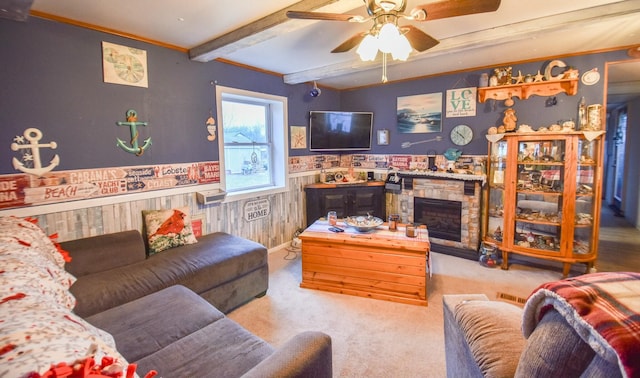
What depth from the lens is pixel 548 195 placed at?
3467 millimetres

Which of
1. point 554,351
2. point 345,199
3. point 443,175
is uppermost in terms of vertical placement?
point 443,175

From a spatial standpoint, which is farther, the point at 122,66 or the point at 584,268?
the point at 584,268

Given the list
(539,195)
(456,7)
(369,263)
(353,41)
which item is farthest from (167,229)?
(539,195)

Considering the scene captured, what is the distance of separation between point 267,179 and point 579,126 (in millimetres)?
3841

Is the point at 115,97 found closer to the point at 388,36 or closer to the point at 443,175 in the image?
the point at 388,36

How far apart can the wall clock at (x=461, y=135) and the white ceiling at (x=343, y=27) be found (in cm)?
86

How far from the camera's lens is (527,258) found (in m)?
3.84

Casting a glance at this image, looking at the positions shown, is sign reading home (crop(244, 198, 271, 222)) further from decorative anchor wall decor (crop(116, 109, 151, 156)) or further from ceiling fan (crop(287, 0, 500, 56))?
ceiling fan (crop(287, 0, 500, 56))

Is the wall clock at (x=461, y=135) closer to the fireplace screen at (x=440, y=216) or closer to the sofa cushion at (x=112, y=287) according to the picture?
the fireplace screen at (x=440, y=216)

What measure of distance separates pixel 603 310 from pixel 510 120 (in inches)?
147

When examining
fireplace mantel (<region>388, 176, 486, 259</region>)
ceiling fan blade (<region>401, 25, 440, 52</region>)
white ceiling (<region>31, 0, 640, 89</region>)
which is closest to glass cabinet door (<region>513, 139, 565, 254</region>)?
fireplace mantel (<region>388, 176, 486, 259</region>)

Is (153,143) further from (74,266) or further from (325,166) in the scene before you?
(325,166)

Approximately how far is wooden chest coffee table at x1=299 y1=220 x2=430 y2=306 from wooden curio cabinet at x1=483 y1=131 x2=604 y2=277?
1.35m

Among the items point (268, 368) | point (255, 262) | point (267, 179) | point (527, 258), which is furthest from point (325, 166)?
point (268, 368)
